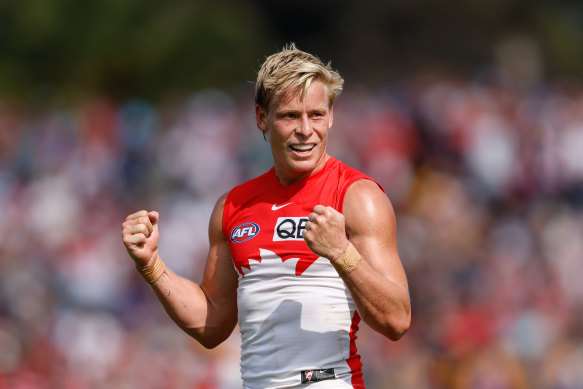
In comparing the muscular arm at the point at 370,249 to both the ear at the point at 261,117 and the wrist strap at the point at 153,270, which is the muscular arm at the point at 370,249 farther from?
the wrist strap at the point at 153,270

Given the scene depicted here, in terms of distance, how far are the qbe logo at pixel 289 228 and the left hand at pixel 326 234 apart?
0.30 meters

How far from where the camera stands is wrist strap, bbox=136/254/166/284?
16.8 feet

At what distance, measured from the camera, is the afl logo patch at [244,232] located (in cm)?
495

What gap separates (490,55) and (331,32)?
26.4 feet

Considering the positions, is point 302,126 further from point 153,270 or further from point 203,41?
point 203,41

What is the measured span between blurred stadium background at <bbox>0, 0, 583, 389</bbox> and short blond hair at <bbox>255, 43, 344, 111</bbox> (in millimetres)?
5324

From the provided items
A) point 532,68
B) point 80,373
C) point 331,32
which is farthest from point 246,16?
point 80,373

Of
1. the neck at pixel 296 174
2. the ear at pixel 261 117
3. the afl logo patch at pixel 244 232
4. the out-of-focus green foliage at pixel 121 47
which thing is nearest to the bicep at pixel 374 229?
the neck at pixel 296 174

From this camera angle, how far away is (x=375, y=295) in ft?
14.7

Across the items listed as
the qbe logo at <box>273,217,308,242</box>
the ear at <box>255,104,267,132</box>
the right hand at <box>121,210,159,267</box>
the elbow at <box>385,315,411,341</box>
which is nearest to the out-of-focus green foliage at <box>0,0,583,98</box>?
the ear at <box>255,104,267,132</box>

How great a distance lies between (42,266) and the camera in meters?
13.3

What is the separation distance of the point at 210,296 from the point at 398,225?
7249 millimetres

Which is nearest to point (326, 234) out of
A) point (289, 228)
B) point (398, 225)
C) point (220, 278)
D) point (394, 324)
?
point (289, 228)

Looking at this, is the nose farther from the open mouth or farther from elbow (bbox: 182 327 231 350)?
elbow (bbox: 182 327 231 350)
